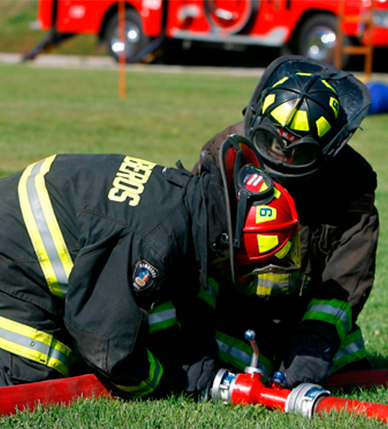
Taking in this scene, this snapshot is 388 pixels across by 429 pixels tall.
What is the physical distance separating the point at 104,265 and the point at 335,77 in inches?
77.4

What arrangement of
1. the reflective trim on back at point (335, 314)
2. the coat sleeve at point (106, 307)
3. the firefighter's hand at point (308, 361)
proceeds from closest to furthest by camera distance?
the coat sleeve at point (106, 307)
the firefighter's hand at point (308, 361)
the reflective trim on back at point (335, 314)

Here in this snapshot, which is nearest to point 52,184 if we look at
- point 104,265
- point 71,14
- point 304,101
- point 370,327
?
point 104,265

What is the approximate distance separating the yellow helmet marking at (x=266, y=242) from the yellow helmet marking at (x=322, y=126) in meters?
0.96

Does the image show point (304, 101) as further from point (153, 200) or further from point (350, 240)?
point (153, 200)

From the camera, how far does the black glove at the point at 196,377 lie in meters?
3.17

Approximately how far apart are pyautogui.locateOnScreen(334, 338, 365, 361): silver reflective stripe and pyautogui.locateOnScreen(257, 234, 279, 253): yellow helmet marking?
120 centimetres

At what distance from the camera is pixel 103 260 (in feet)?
9.12

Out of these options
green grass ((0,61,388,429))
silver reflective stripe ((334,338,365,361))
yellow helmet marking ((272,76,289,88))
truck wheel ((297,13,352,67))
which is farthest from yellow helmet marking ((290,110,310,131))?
truck wheel ((297,13,352,67))

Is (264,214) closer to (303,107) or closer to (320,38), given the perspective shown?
(303,107)

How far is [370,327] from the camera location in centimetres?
461

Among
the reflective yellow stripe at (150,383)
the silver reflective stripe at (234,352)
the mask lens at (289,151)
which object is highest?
the mask lens at (289,151)

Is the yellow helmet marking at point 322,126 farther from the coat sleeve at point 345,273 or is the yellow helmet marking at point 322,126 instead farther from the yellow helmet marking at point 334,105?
the coat sleeve at point 345,273

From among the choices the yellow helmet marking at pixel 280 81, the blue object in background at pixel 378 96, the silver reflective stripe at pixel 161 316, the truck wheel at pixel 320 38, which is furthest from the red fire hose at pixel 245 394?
the truck wheel at pixel 320 38

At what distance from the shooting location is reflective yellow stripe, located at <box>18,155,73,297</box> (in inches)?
114
